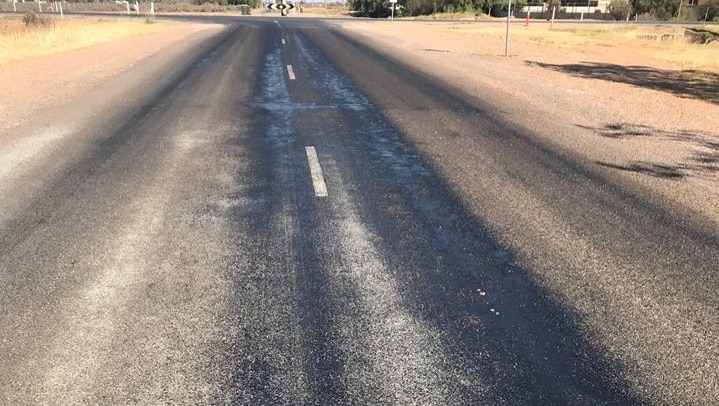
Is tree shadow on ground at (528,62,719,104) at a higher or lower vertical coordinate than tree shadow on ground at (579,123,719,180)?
Answer: higher

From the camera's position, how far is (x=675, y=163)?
722 centimetres

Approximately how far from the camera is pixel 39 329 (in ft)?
11.2

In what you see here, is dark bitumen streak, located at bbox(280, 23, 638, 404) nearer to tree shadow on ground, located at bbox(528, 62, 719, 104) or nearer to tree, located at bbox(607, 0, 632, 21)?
tree shadow on ground, located at bbox(528, 62, 719, 104)

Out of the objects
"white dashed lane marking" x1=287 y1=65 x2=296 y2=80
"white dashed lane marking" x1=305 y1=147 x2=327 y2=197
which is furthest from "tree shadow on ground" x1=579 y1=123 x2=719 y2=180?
"white dashed lane marking" x1=287 y1=65 x2=296 y2=80

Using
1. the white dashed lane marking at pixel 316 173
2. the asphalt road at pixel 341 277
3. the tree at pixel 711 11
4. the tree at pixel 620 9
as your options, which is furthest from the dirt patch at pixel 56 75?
the tree at pixel 711 11

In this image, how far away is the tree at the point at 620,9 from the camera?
80.2m

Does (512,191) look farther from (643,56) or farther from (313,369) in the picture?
(643,56)

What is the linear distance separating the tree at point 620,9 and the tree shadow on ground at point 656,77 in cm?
6910

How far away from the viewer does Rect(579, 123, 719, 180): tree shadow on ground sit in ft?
22.4

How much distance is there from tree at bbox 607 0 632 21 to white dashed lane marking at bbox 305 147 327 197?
84526 mm

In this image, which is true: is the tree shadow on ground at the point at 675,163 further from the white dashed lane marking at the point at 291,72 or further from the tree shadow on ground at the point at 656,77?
the white dashed lane marking at the point at 291,72

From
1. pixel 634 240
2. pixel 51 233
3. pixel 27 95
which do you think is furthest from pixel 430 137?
pixel 27 95

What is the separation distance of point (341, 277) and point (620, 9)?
90641 millimetres

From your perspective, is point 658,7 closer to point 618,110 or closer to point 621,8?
point 621,8
